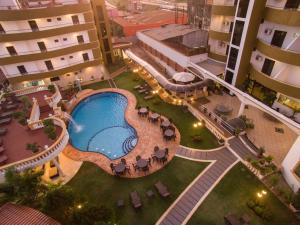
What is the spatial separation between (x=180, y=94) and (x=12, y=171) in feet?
87.4

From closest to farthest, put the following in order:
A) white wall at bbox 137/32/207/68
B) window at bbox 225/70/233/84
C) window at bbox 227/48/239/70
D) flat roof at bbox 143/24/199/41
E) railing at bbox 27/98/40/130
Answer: railing at bbox 27/98/40/130 → window at bbox 227/48/239/70 → window at bbox 225/70/233/84 → white wall at bbox 137/32/207/68 → flat roof at bbox 143/24/199/41

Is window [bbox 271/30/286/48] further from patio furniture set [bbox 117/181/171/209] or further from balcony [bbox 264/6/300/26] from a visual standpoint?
patio furniture set [bbox 117/181/171/209]

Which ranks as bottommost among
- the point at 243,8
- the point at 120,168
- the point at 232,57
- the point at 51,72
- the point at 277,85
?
the point at 120,168

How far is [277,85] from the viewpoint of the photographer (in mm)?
23734

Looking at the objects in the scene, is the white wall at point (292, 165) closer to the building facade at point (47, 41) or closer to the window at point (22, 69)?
the building facade at point (47, 41)

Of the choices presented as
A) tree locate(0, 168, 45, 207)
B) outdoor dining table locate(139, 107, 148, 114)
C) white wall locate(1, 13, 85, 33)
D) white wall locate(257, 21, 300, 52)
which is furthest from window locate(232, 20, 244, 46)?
tree locate(0, 168, 45, 207)

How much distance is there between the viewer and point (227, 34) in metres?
31.0

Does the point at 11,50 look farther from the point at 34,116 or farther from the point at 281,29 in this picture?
the point at 281,29

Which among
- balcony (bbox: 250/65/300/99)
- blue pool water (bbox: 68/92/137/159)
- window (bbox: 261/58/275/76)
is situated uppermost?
window (bbox: 261/58/275/76)

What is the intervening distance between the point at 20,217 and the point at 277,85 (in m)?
28.6

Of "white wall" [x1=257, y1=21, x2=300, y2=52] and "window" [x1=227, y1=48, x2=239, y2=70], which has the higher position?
"white wall" [x1=257, y1=21, x2=300, y2=52]

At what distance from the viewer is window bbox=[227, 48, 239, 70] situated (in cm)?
2865

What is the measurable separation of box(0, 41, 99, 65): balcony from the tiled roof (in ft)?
96.2

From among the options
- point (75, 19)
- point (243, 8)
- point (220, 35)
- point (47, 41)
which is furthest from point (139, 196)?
point (75, 19)
